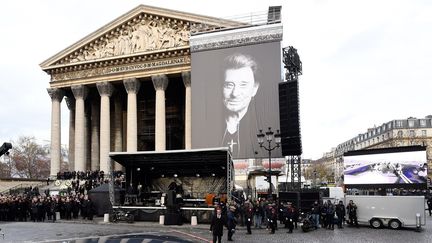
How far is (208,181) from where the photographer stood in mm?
28703

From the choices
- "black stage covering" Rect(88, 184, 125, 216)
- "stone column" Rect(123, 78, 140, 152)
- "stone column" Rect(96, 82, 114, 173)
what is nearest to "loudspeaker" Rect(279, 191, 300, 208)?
"black stage covering" Rect(88, 184, 125, 216)

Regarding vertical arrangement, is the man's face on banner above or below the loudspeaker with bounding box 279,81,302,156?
above

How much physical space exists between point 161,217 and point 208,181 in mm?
6591

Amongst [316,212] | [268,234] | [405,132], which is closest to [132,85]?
[316,212]

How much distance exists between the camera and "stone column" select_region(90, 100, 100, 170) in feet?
162

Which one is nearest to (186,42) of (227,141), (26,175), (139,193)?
(227,141)

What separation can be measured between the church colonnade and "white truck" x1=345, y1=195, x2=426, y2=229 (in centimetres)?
2228

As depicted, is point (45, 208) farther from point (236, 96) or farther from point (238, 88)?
point (238, 88)

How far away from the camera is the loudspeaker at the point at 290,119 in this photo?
25938mm

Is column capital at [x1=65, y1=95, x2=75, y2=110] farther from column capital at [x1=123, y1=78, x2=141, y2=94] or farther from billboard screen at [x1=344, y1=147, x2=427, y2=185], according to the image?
billboard screen at [x1=344, y1=147, x2=427, y2=185]

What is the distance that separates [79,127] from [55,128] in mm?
2922

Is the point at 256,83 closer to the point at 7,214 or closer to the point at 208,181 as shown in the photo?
the point at 208,181

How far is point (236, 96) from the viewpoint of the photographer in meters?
37.9

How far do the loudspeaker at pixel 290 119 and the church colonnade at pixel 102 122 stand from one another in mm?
16068
